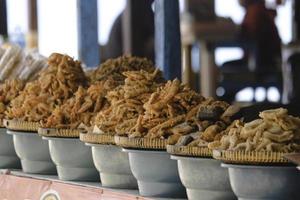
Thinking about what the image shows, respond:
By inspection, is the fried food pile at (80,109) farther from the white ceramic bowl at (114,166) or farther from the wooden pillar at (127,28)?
the wooden pillar at (127,28)

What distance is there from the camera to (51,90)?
377 centimetres

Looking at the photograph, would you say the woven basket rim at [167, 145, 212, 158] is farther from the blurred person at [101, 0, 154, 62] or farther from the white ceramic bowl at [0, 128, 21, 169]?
the blurred person at [101, 0, 154, 62]

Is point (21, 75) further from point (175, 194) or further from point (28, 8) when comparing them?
point (28, 8)

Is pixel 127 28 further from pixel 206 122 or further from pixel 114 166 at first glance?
pixel 206 122

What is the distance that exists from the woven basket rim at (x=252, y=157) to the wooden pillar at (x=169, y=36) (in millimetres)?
1827

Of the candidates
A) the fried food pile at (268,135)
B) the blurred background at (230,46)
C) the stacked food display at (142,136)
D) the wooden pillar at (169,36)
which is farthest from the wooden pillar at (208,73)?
the fried food pile at (268,135)

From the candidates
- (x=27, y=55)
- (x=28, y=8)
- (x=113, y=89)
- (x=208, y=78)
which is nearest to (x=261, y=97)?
(x=208, y=78)

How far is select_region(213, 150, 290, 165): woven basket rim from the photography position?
2.57m

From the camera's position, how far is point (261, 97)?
10.6 meters

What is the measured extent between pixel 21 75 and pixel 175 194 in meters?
1.78

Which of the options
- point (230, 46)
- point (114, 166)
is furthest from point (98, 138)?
point (230, 46)

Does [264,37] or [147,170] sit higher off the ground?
[264,37]

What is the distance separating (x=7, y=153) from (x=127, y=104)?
0.97 metres

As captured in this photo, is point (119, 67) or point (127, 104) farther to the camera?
point (119, 67)
